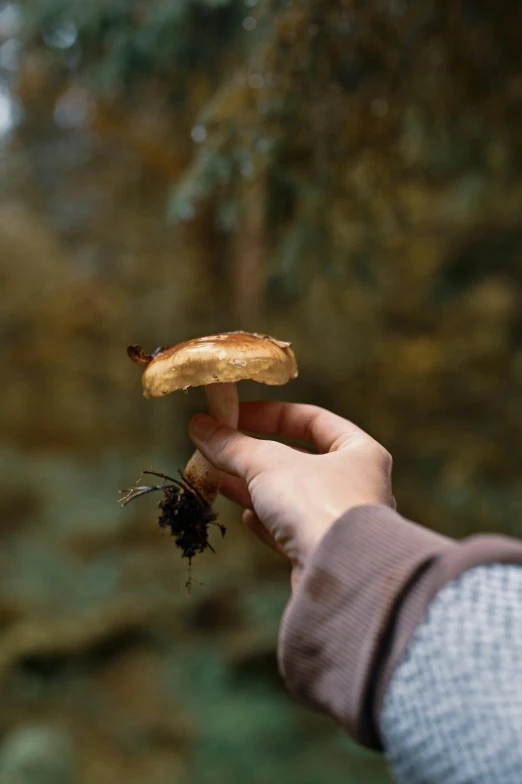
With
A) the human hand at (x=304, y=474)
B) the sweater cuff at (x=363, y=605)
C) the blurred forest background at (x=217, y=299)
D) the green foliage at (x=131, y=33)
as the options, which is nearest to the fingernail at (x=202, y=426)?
the human hand at (x=304, y=474)

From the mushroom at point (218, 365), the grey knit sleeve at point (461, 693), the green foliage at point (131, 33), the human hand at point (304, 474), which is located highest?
the green foliage at point (131, 33)

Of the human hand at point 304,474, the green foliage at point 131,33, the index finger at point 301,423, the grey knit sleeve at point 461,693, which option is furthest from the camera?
the green foliage at point 131,33

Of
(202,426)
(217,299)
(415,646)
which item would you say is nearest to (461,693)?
(415,646)

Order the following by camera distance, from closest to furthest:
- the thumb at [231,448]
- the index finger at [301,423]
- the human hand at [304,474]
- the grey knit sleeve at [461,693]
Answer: the grey knit sleeve at [461,693], the human hand at [304,474], the thumb at [231,448], the index finger at [301,423]

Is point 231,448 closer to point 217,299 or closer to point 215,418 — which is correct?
point 215,418

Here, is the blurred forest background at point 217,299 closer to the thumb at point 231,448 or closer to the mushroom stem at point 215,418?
the mushroom stem at point 215,418

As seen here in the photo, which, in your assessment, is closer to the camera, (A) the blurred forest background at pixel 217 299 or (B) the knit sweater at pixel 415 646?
(B) the knit sweater at pixel 415 646

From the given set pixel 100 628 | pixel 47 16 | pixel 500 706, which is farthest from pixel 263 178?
pixel 100 628

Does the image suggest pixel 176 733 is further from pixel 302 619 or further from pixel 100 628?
pixel 302 619
